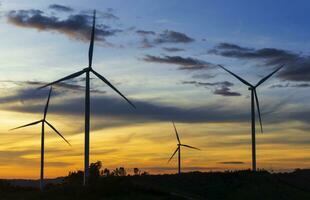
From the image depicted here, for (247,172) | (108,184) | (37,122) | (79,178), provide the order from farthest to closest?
(79,178) → (37,122) → (247,172) → (108,184)

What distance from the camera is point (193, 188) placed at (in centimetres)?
10644

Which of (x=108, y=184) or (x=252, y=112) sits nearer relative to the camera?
(x=108, y=184)

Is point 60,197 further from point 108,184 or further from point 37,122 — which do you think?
point 37,122

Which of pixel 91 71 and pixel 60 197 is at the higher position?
pixel 91 71

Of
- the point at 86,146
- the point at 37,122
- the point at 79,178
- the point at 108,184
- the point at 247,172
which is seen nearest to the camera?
the point at 86,146

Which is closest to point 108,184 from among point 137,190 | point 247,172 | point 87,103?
point 137,190

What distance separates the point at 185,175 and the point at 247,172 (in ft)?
35.9

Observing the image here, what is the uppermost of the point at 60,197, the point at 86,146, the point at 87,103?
the point at 87,103

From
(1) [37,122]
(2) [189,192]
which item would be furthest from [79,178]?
(2) [189,192]

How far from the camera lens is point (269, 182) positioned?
358ft

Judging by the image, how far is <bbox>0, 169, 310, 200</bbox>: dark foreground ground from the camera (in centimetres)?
9981

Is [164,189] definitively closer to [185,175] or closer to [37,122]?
[185,175]

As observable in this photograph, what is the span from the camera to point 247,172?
376 ft

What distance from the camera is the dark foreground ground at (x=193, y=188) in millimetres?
99812
